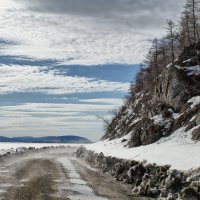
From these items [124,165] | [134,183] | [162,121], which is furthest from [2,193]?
[162,121]

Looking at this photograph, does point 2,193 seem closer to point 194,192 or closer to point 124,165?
point 194,192

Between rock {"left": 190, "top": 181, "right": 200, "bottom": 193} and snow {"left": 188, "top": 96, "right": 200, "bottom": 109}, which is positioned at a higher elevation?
snow {"left": 188, "top": 96, "right": 200, "bottom": 109}

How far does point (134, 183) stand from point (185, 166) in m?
6.76

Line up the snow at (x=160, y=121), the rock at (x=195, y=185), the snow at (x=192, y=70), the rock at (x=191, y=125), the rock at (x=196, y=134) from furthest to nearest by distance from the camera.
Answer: the snow at (x=192, y=70)
the snow at (x=160, y=121)
the rock at (x=191, y=125)
the rock at (x=196, y=134)
the rock at (x=195, y=185)

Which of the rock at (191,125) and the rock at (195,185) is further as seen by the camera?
the rock at (191,125)

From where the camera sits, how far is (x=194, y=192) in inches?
870

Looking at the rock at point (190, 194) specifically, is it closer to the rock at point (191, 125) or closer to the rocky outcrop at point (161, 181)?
the rocky outcrop at point (161, 181)

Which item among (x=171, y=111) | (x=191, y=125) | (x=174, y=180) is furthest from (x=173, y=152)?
(x=171, y=111)

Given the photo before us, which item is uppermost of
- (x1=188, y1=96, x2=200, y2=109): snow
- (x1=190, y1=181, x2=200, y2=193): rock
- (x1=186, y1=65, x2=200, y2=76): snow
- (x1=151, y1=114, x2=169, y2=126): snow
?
(x1=186, y1=65, x2=200, y2=76): snow

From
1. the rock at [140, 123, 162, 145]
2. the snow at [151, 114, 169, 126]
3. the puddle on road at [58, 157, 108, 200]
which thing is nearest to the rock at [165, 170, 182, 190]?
the puddle on road at [58, 157, 108, 200]

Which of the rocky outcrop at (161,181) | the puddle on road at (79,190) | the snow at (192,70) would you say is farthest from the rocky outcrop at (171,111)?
the puddle on road at (79,190)

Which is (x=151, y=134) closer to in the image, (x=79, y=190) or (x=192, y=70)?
(x=192, y=70)

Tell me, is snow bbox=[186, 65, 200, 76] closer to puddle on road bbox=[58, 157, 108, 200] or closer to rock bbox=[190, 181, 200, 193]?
puddle on road bbox=[58, 157, 108, 200]

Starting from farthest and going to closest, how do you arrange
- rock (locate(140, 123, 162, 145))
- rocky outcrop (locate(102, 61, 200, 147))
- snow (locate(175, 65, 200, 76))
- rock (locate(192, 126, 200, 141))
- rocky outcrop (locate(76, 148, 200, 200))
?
snow (locate(175, 65, 200, 76)), rock (locate(140, 123, 162, 145)), rocky outcrop (locate(102, 61, 200, 147)), rock (locate(192, 126, 200, 141)), rocky outcrop (locate(76, 148, 200, 200))
